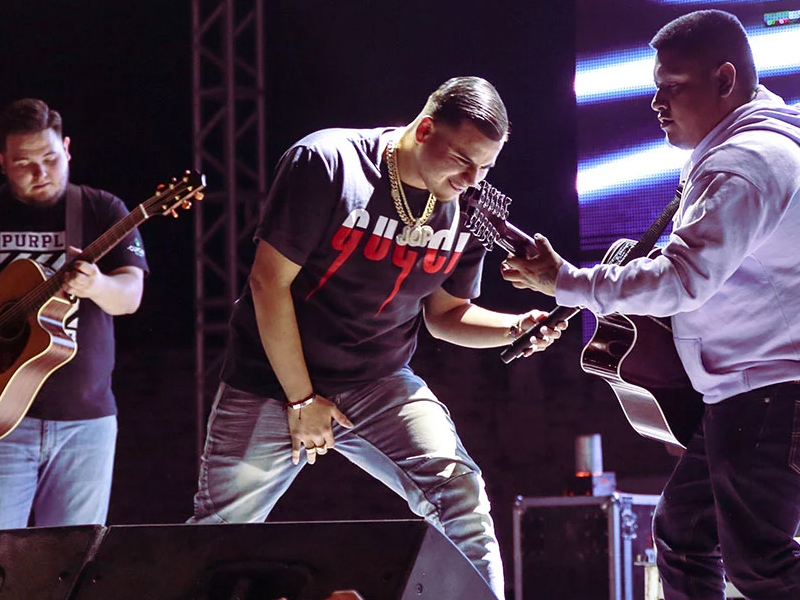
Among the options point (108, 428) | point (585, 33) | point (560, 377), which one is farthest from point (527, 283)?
point (560, 377)

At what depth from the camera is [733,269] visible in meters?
2.40

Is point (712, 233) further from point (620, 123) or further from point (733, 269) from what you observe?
point (620, 123)

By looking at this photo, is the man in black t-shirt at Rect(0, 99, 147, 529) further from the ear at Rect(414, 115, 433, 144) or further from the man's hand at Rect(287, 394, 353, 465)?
the ear at Rect(414, 115, 433, 144)

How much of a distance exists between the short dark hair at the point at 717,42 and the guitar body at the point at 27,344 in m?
2.45

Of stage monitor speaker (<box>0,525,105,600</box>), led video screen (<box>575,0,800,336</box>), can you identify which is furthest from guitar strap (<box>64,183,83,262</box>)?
led video screen (<box>575,0,800,336</box>)

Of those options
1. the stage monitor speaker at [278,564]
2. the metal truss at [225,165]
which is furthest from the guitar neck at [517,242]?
the metal truss at [225,165]

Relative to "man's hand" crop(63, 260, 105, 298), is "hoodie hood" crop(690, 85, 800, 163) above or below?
above

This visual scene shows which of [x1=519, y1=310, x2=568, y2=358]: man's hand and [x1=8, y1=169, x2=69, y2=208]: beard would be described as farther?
[x1=8, y1=169, x2=69, y2=208]: beard

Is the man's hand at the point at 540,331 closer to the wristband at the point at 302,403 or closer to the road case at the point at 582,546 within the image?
the wristband at the point at 302,403

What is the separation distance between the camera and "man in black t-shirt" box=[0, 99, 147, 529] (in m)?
3.77

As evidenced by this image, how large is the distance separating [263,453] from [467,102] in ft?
4.03

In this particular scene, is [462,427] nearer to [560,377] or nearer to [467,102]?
[560,377]

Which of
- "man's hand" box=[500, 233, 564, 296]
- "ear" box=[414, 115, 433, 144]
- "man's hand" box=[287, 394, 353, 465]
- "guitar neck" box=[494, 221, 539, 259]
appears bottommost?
"man's hand" box=[287, 394, 353, 465]

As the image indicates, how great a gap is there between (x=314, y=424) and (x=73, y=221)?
1588mm
